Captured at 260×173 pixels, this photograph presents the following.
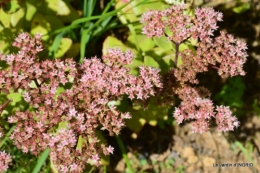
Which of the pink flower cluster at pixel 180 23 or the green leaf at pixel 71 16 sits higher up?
the green leaf at pixel 71 16

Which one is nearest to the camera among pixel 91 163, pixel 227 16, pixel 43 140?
pixel 43 140

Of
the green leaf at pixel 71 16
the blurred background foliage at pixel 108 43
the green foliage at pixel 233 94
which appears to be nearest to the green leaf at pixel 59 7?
the blurred background foliage at pixel 108 43

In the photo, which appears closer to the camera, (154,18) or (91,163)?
(154,18)

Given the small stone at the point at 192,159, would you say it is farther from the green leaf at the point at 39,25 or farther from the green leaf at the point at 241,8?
the green leaf at the point at 39,25

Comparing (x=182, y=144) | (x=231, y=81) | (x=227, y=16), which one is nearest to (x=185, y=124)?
(x=182, y=144)

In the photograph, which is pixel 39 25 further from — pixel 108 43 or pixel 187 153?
pixel 187 153

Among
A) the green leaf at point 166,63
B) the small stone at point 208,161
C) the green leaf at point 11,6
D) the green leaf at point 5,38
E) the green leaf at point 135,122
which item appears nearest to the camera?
the green leaf at point 11,6

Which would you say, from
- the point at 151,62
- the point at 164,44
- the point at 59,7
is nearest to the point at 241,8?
the point at 164,44

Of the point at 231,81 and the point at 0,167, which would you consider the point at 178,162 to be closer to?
the point at 231,81
